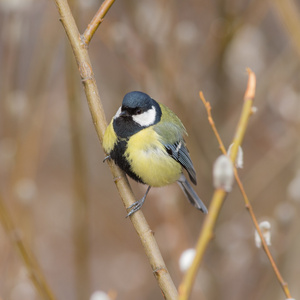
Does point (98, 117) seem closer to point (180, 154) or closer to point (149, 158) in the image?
point (149, 158)

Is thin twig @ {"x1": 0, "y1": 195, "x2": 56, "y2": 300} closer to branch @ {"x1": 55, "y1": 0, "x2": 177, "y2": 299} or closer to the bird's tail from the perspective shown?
branch @ {"x1": 55, "y1": 0, "x2": 177, "y2": 299}

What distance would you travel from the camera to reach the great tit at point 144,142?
172 cm

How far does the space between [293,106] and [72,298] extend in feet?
8.17

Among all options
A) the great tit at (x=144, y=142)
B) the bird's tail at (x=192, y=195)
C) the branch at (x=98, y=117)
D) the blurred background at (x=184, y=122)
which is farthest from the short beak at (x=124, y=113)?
the bird's tail at (x=192, y=195)

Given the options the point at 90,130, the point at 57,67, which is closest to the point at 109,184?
the point at 90,130

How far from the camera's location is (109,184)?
4262 millimetres

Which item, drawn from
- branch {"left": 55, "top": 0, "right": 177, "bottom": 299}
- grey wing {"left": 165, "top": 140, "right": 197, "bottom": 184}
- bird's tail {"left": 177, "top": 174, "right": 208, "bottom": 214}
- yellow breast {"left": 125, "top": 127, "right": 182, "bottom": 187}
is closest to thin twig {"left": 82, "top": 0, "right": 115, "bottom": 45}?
branch {"left": 55, "top": 0, "right": 177, "bottom": 299}

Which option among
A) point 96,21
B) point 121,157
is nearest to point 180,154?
point 121,157

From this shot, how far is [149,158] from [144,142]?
63 mm

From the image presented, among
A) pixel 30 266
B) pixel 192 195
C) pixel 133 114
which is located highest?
pixel 133 114

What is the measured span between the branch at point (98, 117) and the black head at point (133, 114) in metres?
0.19

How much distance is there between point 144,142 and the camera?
1.78 metres

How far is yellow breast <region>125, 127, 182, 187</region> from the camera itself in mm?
1739

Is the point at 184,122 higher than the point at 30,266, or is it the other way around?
the point at 184,122
